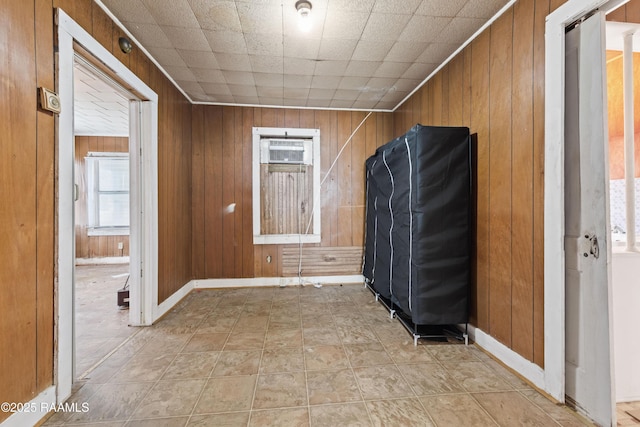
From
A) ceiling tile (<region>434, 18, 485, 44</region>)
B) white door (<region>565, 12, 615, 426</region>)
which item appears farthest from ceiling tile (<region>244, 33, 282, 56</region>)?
white door (<region>565, 12, 615, 426</region>)

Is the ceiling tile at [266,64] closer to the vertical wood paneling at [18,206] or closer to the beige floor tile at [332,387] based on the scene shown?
the vertical wood paneling at [18,206]

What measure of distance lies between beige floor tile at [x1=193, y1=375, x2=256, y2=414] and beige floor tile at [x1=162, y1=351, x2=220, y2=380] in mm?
133

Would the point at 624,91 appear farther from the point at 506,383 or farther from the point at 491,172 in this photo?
the point at 506,383

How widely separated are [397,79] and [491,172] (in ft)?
4.93

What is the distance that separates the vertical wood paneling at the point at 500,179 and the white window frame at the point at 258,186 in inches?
85.1

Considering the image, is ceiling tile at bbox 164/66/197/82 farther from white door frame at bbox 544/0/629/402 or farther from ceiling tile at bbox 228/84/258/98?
white door frame at bbox 544/0/629/402

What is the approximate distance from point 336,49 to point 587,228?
213 cm

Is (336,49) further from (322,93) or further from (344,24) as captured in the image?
(322,93)

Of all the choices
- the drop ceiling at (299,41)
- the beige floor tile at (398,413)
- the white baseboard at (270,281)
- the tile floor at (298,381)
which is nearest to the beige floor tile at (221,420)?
the tile floor at (298,381)

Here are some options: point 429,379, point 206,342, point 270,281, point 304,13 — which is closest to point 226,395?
point 206,342

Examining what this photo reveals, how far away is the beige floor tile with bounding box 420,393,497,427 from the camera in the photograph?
132 centimetres

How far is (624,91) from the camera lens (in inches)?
60.6

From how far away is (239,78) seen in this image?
9.20 ft

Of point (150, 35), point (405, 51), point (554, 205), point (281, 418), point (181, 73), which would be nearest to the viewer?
point (281, 418)
